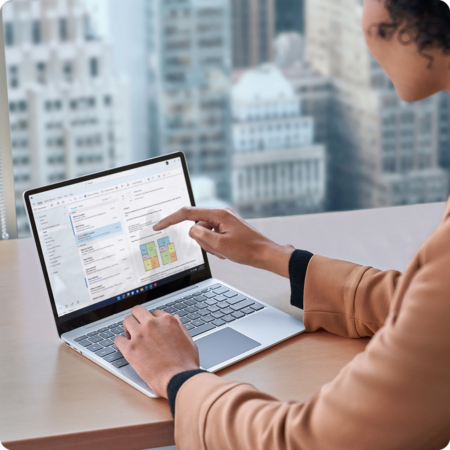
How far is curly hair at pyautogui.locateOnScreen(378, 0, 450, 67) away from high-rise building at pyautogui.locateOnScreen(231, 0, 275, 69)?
9.95 metres

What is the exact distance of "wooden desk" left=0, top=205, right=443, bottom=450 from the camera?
67 cm

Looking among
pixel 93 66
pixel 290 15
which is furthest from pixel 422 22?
pixel 93 66

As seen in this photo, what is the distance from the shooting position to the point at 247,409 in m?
0.58

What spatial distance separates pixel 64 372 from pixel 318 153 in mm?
12899

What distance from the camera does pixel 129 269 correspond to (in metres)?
0.94

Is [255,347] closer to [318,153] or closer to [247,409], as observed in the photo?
[247,409]

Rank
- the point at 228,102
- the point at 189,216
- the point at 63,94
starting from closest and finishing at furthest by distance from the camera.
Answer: the point at 189,216
the point at 63,94
the point at 228,102

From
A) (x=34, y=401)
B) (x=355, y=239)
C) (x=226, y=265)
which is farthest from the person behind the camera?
(x=355, y=239)

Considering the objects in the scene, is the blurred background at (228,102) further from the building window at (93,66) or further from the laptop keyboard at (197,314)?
the laptop keyboard at (197,314)

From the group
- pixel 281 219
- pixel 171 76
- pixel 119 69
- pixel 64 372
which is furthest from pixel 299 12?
pixel 64 372

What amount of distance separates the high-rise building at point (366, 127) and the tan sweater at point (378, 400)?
11.2m

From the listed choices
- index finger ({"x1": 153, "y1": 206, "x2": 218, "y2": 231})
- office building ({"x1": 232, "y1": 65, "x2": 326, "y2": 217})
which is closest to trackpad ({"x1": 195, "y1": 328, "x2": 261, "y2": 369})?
index finger ({"x1": 153, "y1": 206, "x2": 218, "y2": 231})

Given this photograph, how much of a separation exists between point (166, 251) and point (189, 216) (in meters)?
0.07

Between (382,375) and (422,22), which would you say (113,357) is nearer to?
(382,375)
